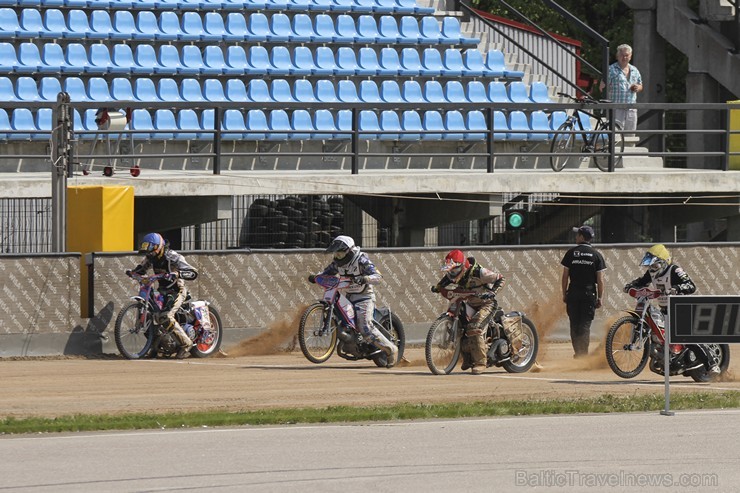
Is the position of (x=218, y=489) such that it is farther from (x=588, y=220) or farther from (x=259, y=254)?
(x=588, y=220)

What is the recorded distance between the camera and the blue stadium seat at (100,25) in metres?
25.3

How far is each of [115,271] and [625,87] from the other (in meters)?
11.1

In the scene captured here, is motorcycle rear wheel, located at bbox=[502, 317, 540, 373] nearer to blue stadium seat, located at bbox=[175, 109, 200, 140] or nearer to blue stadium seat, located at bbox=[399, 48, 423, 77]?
blue stadium seat, located at bbox=[175, 109, 200, 140]

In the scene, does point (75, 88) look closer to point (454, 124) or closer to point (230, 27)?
point (230, 27)

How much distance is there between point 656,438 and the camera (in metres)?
11.7

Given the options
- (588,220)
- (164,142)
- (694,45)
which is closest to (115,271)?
(164,142)

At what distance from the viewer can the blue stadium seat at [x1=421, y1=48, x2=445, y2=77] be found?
27.9m

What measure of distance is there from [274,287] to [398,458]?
988cm

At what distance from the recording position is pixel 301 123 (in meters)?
25.2

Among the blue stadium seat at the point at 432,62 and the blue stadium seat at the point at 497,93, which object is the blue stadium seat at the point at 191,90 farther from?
the blue stadium seat at the point at 497,93

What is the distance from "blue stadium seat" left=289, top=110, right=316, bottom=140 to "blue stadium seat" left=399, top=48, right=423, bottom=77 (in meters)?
3.08

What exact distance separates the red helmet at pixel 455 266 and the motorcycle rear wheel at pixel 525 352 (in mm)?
1088

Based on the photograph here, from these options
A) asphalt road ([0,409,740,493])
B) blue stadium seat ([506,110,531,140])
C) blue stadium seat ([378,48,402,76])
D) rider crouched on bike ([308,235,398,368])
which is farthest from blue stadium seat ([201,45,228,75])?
asphalt road ([0,409,740,493])

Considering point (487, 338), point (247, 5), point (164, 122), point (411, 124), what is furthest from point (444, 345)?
point (247, 5)
